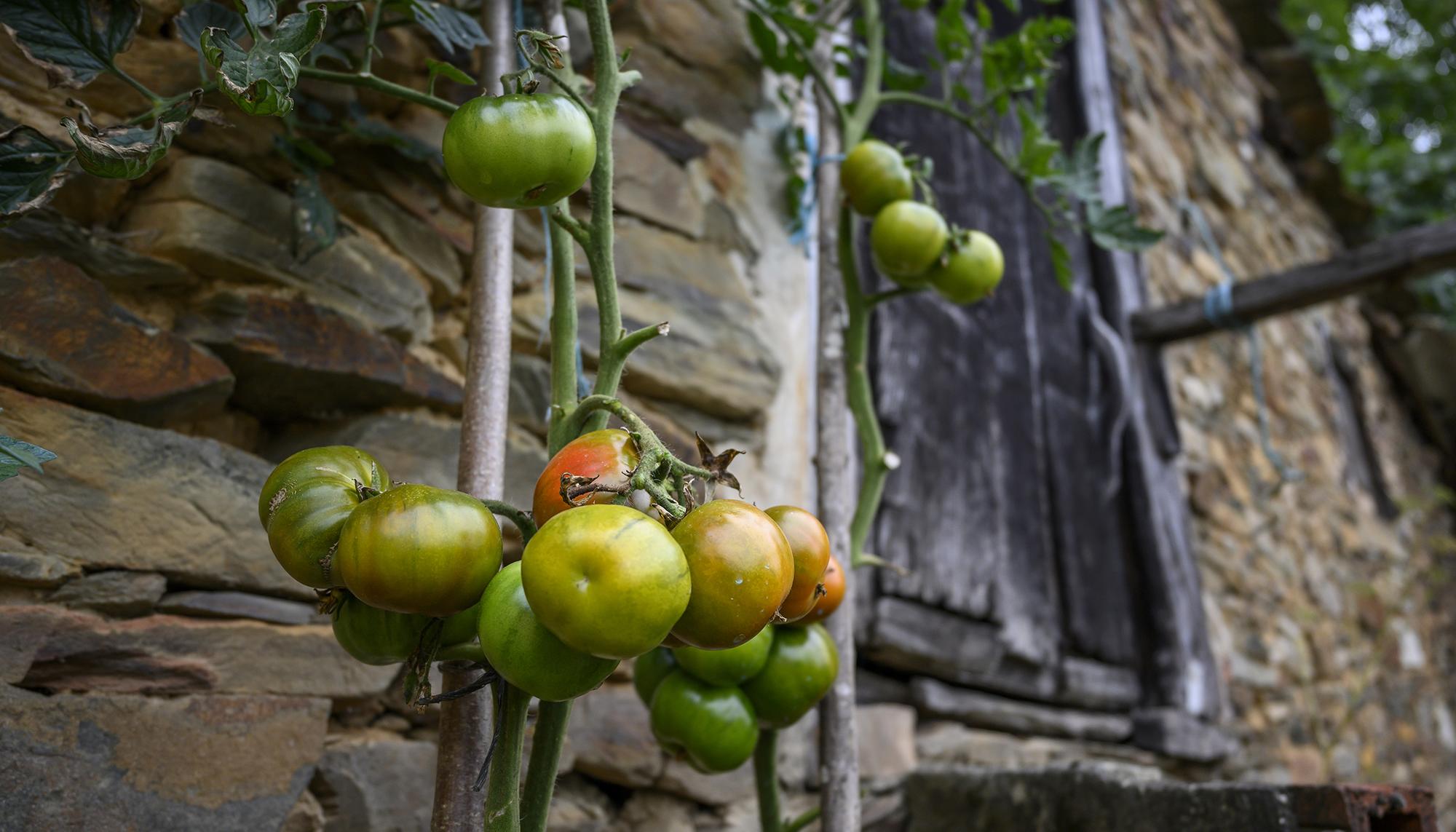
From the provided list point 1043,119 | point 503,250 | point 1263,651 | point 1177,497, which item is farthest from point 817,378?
point 1263,651

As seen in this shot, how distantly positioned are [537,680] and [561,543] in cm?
A: 11

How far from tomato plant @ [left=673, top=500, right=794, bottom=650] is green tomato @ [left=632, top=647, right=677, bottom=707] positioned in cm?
40

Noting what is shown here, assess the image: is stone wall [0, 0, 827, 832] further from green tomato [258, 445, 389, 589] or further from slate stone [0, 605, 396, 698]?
green tomato [258, 445, 389, 589]

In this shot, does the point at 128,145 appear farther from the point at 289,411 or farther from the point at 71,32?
the point at 289,411

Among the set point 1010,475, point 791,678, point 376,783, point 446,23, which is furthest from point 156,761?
point 1010,475

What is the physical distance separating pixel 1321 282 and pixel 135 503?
3.04 meters

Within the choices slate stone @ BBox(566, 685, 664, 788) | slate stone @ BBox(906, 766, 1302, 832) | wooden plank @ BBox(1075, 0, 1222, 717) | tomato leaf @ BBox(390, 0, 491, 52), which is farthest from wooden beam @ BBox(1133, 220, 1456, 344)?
tomato leaf @ BBox(390, 0, 491, 52)

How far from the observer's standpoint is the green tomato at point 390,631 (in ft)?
2.33

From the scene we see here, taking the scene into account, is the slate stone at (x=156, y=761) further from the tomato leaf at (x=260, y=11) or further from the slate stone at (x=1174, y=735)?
the slate stone at (x=1174, y=735)

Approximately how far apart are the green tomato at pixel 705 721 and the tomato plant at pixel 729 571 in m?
0.36

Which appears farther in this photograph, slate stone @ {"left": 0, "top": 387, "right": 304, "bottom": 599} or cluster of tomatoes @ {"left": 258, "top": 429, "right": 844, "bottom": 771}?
slate stone @ {"left": 0, "top": 387, "right": 304, "bottom": 599}

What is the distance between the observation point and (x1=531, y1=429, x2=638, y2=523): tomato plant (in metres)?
0.69

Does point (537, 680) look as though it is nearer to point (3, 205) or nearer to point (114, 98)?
point (3, 205)

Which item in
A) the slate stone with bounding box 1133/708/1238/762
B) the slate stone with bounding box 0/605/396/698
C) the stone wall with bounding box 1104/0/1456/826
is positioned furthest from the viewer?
the stone wall with bounding box 1104/0/1456/826
